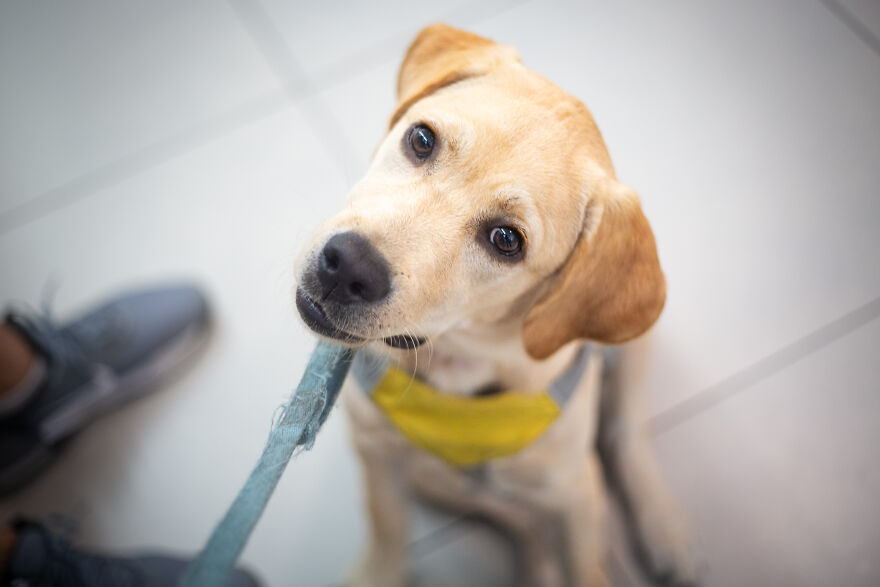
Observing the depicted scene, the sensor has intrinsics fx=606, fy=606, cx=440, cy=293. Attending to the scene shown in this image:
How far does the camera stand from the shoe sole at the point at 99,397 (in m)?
1.53

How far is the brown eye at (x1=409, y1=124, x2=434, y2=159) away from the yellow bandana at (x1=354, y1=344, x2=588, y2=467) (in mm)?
384

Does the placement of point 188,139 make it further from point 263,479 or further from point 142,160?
point 263,479

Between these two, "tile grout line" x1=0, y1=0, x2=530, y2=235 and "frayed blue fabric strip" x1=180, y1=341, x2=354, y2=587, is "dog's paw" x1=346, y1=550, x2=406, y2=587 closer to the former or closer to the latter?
"frayed blue fabric strip" x1=180, y1=341, x2=354, y2=587

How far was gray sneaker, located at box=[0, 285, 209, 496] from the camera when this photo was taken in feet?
4.91

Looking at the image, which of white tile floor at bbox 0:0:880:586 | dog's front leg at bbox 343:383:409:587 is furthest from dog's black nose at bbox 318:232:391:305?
white tile floor at bbox 0:0:880:586

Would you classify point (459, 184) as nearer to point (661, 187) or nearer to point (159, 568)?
point (159, 568)

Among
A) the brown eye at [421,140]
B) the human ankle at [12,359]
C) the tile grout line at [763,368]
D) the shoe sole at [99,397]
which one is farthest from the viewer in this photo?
the tile grout line at [763,368]

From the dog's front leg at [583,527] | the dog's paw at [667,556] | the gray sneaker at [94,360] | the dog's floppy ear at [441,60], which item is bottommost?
the dog's paw at [667,556]

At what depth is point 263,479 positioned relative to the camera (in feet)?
2.22

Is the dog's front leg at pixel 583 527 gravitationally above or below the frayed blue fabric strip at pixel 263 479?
below

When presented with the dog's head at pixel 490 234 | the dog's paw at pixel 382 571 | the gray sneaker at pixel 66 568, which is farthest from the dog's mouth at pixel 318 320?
the dog's paw at pixel 382 571

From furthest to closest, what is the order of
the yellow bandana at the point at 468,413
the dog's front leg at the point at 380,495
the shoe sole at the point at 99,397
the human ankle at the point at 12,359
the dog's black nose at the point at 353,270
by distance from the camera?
the shoe sole at the point at 99,397 → the human ankle at the point at 12,359 → the dog's front leg at the point at 380,495 → the yellow bandana at the point at 468,413 → the dog's black nose at the point at 353,270

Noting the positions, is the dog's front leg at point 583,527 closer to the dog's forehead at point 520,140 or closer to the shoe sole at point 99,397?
the dog's forehead at point 520,140

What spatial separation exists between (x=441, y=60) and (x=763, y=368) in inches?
50.5
